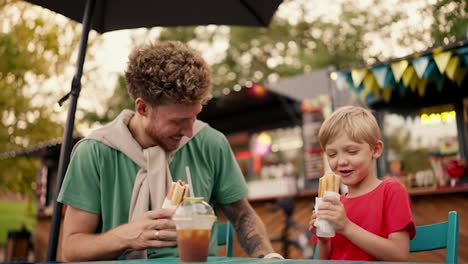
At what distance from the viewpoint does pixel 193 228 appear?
1571 millimetres

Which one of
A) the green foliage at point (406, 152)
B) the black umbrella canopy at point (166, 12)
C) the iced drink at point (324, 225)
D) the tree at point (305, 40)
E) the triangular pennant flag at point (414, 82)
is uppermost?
the tree at point (305, 40)

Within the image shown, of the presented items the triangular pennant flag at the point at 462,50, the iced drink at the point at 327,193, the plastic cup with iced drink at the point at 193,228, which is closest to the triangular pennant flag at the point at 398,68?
the triangular pennant flag at the point at 462,50

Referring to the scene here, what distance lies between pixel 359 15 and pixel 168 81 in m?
16.2

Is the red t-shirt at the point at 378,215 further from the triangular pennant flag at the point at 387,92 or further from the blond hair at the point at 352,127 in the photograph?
the triangular pennant flag at the point at 387,92

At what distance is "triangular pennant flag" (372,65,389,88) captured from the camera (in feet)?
21.5

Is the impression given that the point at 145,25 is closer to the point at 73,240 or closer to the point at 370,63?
the point at 73,240

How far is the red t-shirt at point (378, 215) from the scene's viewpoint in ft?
6.41

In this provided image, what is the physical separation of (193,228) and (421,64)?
517 cm

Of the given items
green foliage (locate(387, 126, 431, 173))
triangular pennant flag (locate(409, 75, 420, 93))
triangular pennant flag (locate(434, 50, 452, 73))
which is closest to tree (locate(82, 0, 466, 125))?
green foliage (locate(387, 126, 431, 173))

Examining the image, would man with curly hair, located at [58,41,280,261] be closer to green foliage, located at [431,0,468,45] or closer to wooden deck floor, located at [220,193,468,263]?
wooden deck floor, located at [220,193,468,263]

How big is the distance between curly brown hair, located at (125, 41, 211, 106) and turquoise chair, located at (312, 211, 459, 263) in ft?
2.61

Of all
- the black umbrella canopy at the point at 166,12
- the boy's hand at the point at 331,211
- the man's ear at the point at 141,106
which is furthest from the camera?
the black umbrella canopy at the point at 166,12

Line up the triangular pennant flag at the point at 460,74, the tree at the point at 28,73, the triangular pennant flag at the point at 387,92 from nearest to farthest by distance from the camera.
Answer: the triangular pennant flag at the point at 460,74
the triangular pennant flag at the point at 387,92
the tree at the point at 28,73

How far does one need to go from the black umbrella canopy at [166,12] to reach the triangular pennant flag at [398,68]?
3.63 metres
